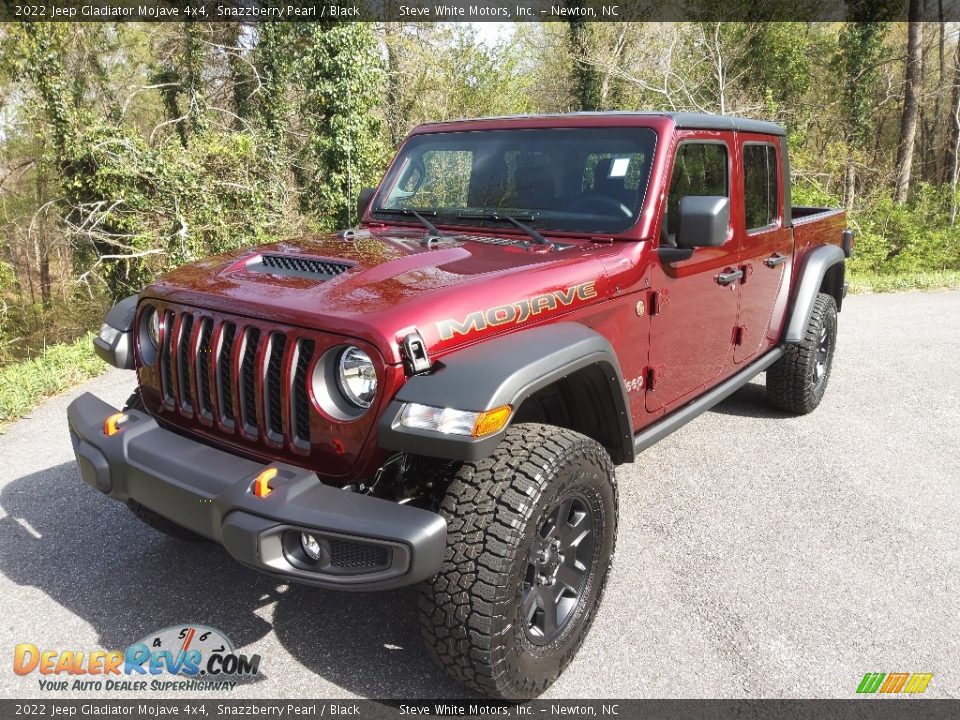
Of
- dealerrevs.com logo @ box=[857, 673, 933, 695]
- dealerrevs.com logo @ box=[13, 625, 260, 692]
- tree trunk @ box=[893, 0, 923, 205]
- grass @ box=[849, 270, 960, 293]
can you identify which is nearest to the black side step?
dealerrevs.com logo @ box=[857, 673, 933, 695]

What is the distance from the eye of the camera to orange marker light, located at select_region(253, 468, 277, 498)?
2199 millimetres

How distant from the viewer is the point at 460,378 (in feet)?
A: 7.38

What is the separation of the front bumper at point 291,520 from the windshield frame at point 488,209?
1622 mm

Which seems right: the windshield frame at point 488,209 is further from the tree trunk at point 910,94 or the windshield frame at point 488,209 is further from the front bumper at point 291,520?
the tree trunk at point 910,94

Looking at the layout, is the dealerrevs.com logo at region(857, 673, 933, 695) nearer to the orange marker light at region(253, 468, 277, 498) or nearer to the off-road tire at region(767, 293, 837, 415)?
the orange marker light at region(253, 468, 277, 498)

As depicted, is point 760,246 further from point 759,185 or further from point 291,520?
point 291,520

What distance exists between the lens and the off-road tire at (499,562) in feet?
7.29

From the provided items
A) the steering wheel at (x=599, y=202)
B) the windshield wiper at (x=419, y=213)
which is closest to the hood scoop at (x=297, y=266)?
the windshield wiper at (x=419, y=213)

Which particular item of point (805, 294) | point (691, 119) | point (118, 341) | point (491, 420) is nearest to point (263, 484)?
point (491, 420)

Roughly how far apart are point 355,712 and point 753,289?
3127mm

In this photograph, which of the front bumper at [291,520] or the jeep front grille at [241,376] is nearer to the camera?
the front bumper at [291,520]

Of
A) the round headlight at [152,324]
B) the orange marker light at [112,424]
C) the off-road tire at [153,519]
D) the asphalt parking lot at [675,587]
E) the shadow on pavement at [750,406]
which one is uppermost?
the round headlight at [152,324]

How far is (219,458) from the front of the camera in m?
2.47

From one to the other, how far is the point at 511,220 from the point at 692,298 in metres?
0.97
